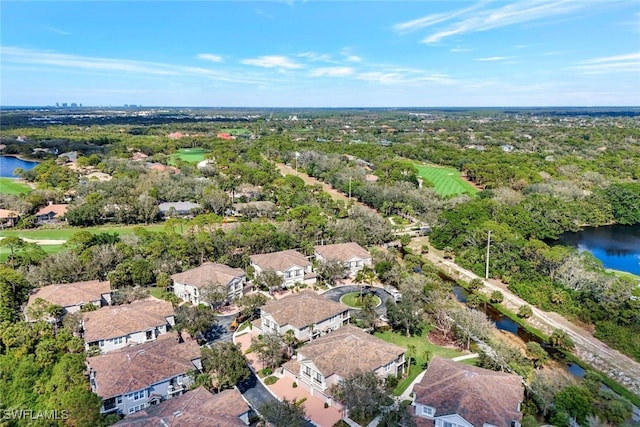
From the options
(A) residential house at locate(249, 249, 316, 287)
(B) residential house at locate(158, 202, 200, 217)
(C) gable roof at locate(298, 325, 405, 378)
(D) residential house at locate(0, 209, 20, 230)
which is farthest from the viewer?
(B) residential house at locate(158, 202, 200, 217)

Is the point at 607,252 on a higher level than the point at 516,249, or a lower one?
lower

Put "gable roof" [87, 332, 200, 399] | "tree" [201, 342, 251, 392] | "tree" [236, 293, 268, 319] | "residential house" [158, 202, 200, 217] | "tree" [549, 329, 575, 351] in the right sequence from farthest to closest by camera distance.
A: "residential house" [158, 202, 200, 217] → "tree" [236, 293, 268, 319] → "tree" [549, 329, 575, 351] → "tree" [201, 342, 251, 392] → "gable roof" [87, 332, 200, 399]

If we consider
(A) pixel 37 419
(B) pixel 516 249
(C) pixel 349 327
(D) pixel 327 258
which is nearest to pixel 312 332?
(C) pixel 349 327

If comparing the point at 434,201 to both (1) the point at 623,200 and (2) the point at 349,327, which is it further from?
(2) the point at 349,327

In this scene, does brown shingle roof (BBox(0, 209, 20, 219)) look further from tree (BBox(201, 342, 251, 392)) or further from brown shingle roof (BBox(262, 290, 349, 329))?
tree (BBox(201, 342, 251, 392))

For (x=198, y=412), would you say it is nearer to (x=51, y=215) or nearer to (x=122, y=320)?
(x=122, y=320)

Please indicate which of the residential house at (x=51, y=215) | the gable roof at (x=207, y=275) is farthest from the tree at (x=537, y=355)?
the residential house at (x=51, y=215)

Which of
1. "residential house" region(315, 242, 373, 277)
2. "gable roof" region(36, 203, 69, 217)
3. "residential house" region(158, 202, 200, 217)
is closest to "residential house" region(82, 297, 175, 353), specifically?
"residential house" region(315, 242, 373, 277)
